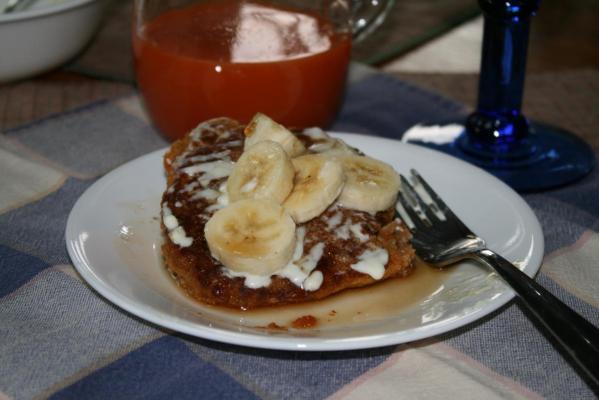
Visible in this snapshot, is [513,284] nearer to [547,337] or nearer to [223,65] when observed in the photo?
[547,337]

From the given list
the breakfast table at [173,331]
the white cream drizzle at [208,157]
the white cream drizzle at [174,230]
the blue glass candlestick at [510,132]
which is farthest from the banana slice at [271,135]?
the blue glass candlestick at [510,132]

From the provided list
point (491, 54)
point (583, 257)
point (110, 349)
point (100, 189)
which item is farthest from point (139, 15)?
point (583, 257)

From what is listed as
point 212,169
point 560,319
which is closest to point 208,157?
point 212,169

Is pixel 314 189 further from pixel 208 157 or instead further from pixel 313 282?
pixel 208 157

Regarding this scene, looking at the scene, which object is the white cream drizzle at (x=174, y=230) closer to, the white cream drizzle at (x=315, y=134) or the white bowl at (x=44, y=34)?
the white cream drizzle at (x=315, y=134)

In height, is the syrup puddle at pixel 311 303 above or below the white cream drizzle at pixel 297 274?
below

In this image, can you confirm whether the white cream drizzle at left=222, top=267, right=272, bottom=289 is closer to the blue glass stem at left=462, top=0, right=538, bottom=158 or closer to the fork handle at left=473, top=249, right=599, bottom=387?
the fork handle at left=473, top=249, right=599, bottom=387

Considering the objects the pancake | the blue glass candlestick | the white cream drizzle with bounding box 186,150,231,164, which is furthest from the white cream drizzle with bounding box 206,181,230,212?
the blue glass candlestick
